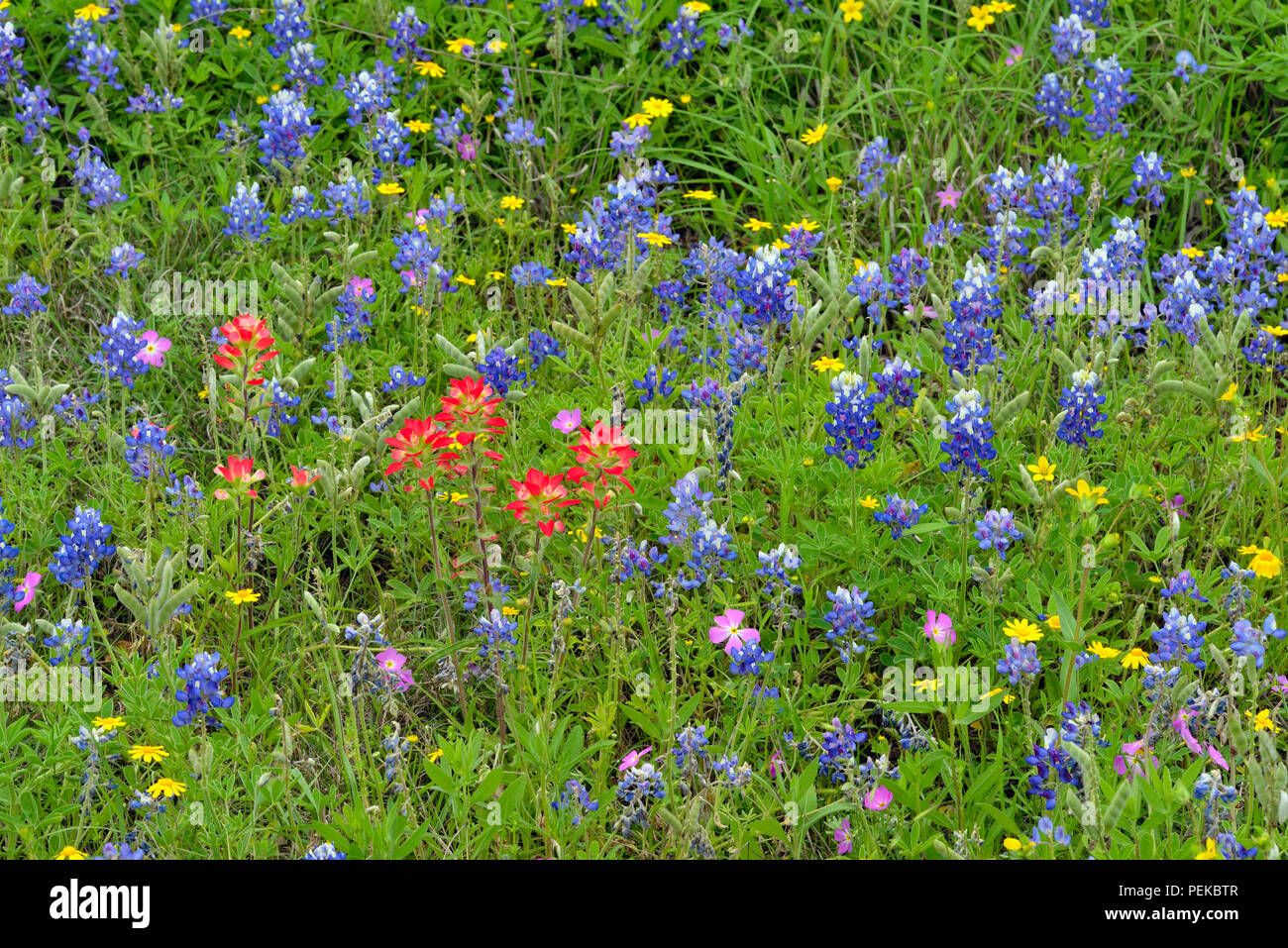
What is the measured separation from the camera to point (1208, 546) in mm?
3465

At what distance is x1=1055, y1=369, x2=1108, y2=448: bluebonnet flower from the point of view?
326 cm

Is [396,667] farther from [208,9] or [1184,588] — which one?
[208,9]

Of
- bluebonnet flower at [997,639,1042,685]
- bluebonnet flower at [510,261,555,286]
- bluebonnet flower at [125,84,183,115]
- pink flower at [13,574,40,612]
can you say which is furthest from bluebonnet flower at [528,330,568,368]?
bluebonnet flower at [125,84,183,115]

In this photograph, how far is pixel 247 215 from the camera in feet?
14.4

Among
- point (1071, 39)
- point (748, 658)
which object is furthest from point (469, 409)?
point (1071, 39)

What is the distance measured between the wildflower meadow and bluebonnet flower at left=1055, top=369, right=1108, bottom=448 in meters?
0.02

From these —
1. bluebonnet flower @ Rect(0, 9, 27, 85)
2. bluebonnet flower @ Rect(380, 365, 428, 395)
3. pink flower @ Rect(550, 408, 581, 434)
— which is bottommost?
pink flower @ Rect(550, 408, 581, 434)

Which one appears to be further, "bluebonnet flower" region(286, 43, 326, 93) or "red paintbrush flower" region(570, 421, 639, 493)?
"bluebonnet flower" region(286, 43, 326, 93)

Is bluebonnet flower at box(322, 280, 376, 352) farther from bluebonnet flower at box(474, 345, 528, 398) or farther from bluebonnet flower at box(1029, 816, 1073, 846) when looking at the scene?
bluebonnet flower at box(1029, 816, 1073, 846)

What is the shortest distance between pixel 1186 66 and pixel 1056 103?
52 cm

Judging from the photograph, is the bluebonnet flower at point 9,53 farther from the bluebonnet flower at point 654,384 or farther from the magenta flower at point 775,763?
the magenta flower at point 775,763

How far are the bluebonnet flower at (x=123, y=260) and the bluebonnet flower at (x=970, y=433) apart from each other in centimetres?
259

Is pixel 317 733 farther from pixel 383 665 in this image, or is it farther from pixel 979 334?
pixel 979 334
